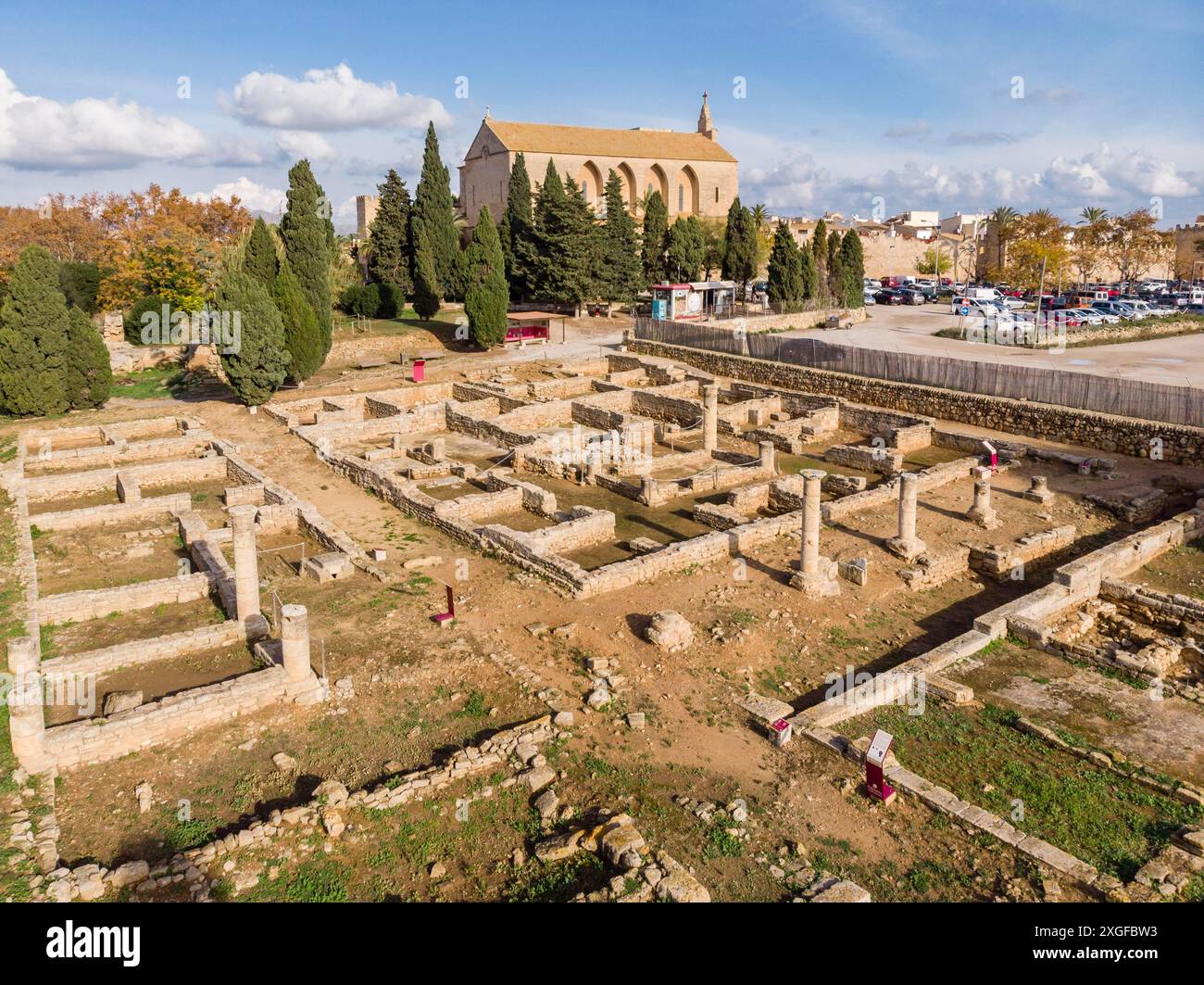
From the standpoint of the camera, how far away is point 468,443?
23688 mm

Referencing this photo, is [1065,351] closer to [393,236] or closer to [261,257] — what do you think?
[261,257]

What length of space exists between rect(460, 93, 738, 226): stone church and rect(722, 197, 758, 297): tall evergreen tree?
1026 cm

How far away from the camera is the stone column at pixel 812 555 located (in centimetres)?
1378

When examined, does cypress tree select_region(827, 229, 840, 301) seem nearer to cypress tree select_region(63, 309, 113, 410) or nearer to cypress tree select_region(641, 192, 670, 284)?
cypress tree select_region(641, 192, 670, 284)

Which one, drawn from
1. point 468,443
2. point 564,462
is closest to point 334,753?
point 564,462

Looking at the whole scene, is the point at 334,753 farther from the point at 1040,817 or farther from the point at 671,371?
the point at 671,371

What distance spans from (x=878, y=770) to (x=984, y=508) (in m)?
9.74

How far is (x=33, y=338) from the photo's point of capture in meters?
23.5

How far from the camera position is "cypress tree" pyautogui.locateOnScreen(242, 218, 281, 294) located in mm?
29078

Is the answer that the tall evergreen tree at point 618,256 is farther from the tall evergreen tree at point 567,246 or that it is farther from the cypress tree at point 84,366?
the cypress tree at point 84,366

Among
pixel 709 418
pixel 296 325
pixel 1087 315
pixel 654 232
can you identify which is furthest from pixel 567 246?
pixel 1087 315

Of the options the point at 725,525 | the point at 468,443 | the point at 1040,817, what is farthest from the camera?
the point at 468,443

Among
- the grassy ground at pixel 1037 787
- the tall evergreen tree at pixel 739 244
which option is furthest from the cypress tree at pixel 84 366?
the tall evergreen tree at pixel 739 244
